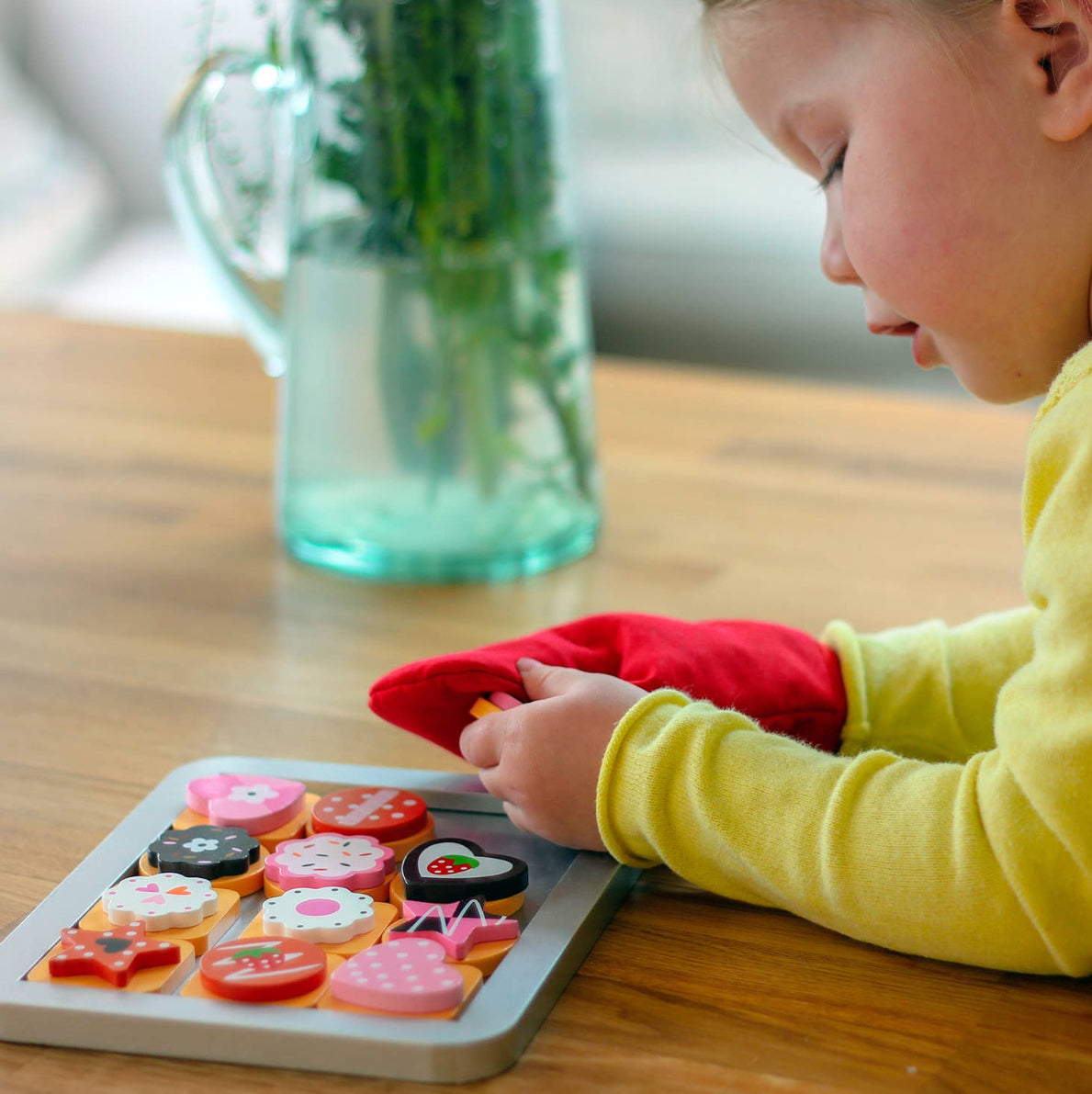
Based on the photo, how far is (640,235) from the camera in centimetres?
242

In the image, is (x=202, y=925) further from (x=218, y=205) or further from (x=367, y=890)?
(x=218, y=205)

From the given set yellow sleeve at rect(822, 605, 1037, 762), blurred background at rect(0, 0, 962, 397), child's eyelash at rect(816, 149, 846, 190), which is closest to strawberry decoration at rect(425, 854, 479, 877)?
yellow sleeve at rect(822, 605, 1037, 762)

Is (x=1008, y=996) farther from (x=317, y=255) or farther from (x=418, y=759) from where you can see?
(x=317, y=255)

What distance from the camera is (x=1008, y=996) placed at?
0.50 m

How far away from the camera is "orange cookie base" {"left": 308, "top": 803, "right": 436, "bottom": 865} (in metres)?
0.56

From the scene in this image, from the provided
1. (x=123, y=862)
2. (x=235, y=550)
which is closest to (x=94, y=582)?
(x=235, y=550)

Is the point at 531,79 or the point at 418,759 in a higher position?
the point at 531,79

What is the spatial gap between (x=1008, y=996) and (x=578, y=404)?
478 millimetres

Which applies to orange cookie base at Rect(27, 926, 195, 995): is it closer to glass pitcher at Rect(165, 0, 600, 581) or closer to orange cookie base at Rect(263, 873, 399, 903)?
orange cookie base at Rect(263, 873, 399, 903)

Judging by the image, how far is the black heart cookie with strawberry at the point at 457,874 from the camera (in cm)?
52

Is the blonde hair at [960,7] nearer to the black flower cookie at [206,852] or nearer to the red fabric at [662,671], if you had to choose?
the red fabric at [662,671]

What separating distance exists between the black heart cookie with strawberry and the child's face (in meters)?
0.27

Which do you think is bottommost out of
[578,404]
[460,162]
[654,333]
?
Result: [654,333]

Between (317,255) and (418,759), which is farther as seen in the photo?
(317,255)
